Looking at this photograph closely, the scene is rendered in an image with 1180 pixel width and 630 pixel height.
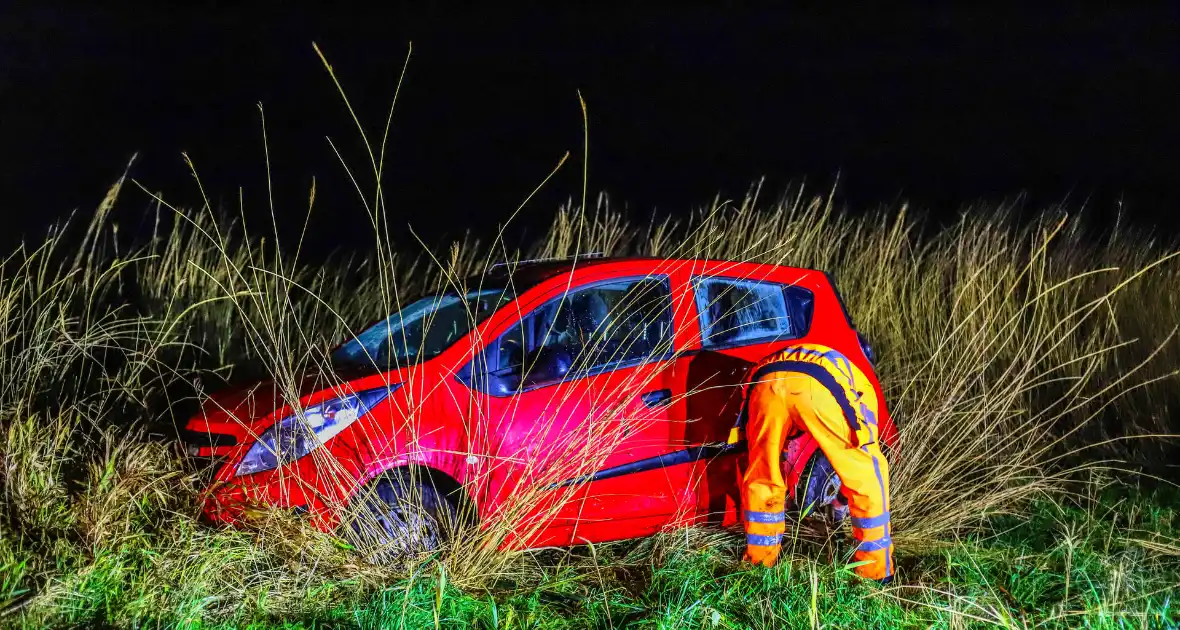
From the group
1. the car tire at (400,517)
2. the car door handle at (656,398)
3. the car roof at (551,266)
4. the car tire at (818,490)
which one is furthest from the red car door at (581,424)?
the car tire at (818,490)

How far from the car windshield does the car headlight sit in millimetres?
334

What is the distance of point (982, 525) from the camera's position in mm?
5910

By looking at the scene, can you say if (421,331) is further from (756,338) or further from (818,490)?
(818,490)

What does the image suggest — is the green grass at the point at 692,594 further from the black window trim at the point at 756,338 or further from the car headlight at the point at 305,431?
the black window trim at the point at 756,338

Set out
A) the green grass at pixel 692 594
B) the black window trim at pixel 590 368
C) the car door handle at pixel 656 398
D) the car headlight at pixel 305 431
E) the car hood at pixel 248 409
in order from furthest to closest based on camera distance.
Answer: the car door handle at pixel 656 398
the black window trim at pixel 590 368
the car hood at pixel 248 409
the car headlight at pixel 305 431
the green grass at pixel 692 594

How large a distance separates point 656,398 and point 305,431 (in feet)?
5.29

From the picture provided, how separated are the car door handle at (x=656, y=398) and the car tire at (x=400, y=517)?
1006 mm

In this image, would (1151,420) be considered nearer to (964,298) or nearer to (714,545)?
(964,298)

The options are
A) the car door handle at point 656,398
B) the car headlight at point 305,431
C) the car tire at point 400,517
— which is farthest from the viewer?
the car door handle at point 656,398

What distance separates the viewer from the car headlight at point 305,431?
477cm

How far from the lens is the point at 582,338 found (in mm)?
5211

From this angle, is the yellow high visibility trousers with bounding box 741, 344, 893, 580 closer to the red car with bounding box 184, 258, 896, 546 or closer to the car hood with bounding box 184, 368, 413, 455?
the red car with bounding box 184, 258, 896, 546

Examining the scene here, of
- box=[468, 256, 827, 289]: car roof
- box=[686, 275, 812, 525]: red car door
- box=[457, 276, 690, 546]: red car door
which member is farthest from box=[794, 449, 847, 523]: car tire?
box=[468, 256, 827, 289]: car roof

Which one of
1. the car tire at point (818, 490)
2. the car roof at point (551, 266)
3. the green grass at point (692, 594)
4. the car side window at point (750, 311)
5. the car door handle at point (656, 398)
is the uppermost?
the car roof at point (551, 266)
